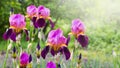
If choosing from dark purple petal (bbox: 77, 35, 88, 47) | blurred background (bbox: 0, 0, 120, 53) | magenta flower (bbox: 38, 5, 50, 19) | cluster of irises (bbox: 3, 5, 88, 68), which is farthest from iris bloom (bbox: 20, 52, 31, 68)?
blurred background (bbox: 0, 0, 120, 53)

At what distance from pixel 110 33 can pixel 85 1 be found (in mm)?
2237

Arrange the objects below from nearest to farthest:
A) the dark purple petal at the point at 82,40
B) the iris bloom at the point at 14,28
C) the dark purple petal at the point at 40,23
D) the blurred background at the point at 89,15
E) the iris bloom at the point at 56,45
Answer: the iris bloom at the point at 56,45, the dark purple petal at the point at 82,40, the iris bloom at the point at 14,28, the dark purple petal at the point at 40,23, the blurred background at the point at 89,15

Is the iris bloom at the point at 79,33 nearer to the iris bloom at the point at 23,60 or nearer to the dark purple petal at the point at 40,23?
the dark purple petal at the point at 40,23

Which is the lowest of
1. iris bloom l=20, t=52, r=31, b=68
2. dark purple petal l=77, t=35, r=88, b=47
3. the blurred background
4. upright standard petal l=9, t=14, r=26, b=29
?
the blurred background

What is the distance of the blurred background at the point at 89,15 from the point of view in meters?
11.2

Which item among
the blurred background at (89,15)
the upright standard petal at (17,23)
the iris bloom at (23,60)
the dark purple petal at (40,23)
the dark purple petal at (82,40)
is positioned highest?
the upright standard petal at (17,23)

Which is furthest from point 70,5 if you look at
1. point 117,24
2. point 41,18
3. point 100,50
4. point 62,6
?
point 41,18

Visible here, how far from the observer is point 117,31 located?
11.5 metres

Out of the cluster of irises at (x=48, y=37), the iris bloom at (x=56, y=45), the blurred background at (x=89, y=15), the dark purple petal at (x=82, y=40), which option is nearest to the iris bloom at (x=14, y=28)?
the cluster of irises at (x=48, y=37)

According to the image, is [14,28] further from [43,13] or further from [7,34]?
[43,13]

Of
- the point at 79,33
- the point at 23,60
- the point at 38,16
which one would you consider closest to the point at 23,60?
the point at 23,60

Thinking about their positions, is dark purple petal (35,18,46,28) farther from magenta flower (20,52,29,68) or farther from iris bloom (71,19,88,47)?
magenta flower (20,52,29,68)

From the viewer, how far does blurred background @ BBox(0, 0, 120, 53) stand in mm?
11219

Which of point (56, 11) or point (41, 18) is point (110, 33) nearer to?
point (56, 11)
